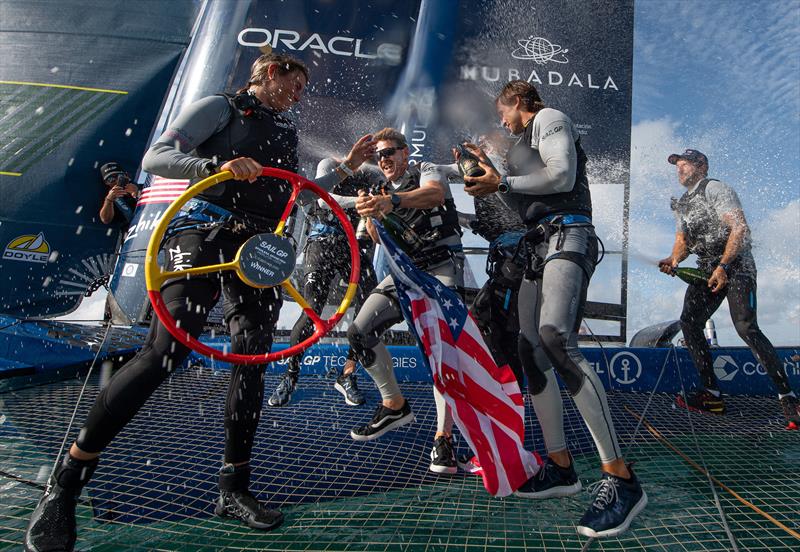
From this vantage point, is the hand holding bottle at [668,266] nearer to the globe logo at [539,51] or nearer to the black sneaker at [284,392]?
the black sneaker at [284,392]

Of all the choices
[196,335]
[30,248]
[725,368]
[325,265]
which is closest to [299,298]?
[196,335]

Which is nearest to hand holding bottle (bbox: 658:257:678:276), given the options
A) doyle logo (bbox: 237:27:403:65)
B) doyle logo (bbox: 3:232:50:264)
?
doyle logo (bbox: 237:27:403:65)

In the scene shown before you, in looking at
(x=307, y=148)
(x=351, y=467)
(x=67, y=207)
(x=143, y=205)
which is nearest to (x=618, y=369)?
(x=351, y=467)

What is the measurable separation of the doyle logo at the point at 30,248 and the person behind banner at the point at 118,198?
2.28 ft

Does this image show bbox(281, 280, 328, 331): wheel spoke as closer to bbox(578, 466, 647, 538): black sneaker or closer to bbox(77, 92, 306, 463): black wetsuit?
bbox(77, 92, 306, 463): black wetsuit

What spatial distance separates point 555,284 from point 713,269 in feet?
6.94

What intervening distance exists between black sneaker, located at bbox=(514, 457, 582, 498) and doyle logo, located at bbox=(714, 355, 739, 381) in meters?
2.35

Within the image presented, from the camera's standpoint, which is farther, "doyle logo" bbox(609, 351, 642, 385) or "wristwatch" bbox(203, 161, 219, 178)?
"doyle logo" bbox(609, 351, 642, 385)

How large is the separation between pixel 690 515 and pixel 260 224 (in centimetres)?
154

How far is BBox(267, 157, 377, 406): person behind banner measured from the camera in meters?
2.80

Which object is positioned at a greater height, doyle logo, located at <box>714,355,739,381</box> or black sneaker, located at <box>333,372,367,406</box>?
doyle logo, located at <box>714,355,739,381</box>

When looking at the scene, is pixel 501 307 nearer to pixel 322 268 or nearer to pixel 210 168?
pixel 322 268

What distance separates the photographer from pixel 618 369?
133 inches

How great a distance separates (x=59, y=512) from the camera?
3.74ft
